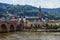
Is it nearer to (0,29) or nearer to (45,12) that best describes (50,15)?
(45,12)

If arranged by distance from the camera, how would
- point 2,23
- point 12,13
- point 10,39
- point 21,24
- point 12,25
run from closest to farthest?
point 10,39, point 2,23, point 12,25, point 21,24, point 12,13

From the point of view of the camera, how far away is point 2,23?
38469mm

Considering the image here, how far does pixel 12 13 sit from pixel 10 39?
1716 inches

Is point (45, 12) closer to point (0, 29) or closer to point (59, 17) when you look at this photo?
point (59, 17)

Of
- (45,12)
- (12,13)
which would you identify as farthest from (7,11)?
(45,12)

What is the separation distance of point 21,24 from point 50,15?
1025 inches

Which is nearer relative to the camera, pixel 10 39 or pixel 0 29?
pixel 10 39

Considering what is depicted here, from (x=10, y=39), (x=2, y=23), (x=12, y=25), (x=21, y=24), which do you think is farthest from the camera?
(x=21, y=24)

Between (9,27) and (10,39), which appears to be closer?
(10,39)

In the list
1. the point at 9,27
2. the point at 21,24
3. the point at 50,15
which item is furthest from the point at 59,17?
the point at 9,27

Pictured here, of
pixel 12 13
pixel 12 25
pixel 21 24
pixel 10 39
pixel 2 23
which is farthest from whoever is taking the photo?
pixel 12 13

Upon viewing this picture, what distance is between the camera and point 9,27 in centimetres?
4056

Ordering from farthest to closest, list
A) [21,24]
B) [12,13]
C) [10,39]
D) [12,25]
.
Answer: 1. [12,13]
2. [21,24]
3. [12,25]
4. [10,39]

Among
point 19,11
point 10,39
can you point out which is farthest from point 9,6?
point 10,39
